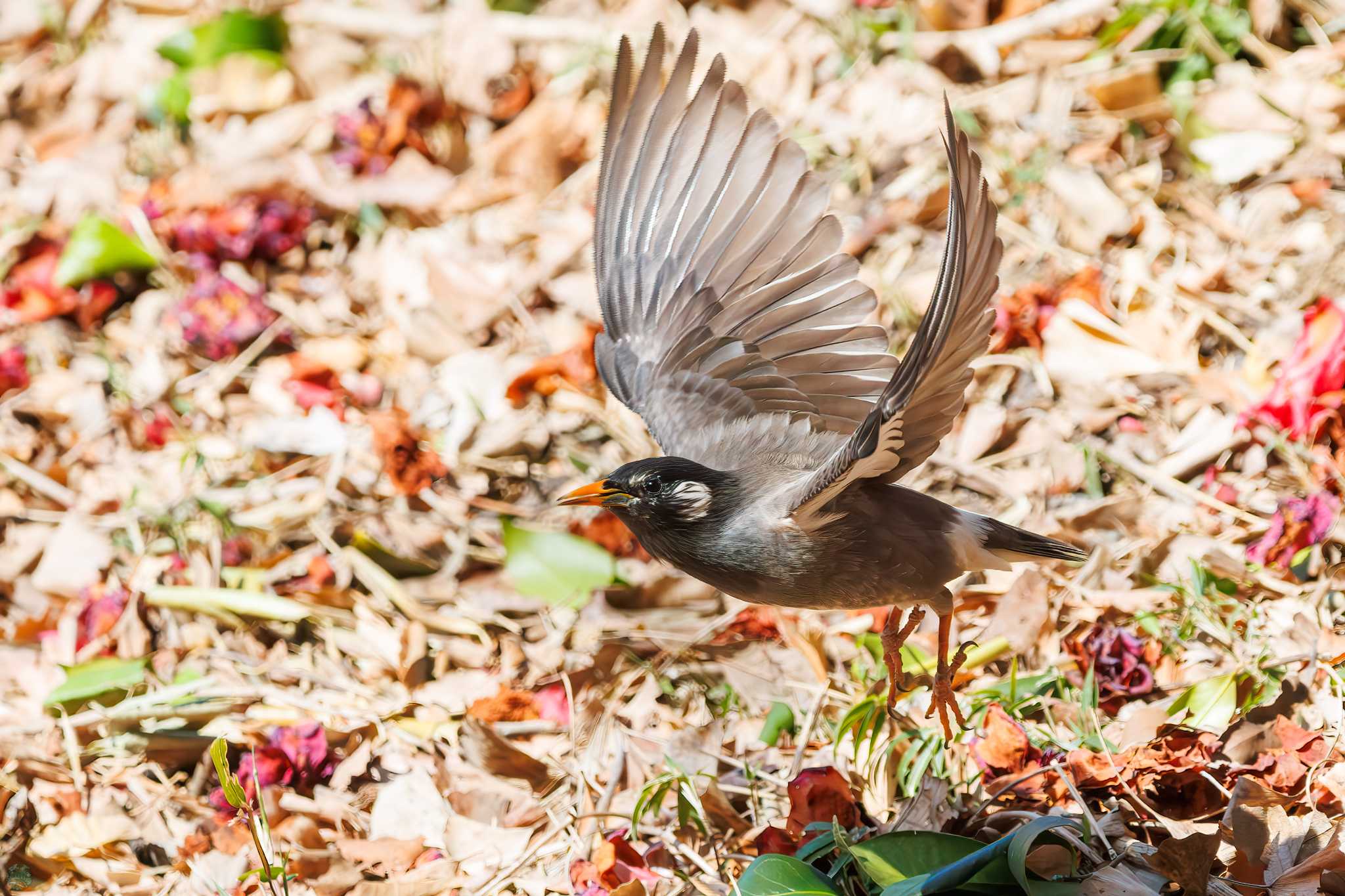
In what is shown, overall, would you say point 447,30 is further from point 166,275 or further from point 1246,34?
point 1246,34

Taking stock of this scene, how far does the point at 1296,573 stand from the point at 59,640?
361cm

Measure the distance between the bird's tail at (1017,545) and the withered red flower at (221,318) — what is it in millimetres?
3170

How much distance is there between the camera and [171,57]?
618cm

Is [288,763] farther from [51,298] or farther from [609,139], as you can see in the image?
[51,298]

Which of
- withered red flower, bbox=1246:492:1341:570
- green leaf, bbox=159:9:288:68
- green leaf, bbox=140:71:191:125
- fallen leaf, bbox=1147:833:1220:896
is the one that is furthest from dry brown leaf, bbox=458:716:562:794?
green leaf, bbox=159:9:288:68

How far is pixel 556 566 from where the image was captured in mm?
3924

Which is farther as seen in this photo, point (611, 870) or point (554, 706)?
point (554, 706)

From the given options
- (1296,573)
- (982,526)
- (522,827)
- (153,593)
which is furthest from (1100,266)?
(153,593)

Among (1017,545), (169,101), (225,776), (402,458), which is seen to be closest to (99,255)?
(169,101)

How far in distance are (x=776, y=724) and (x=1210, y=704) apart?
3.33 feet

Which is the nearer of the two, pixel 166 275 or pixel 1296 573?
pixel 1296 573

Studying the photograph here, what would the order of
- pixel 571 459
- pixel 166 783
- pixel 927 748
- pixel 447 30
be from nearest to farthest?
pixel 927 748
pixel 166 783
pixel 571 459
pixel 447 30

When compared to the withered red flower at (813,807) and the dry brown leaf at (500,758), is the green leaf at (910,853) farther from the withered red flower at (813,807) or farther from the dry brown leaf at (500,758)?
the dry brown leaf at (500,758)

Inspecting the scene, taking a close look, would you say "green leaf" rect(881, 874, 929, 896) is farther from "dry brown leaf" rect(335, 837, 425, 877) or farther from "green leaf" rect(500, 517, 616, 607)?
"green leaf" rect(500, 517, 616, 607)
